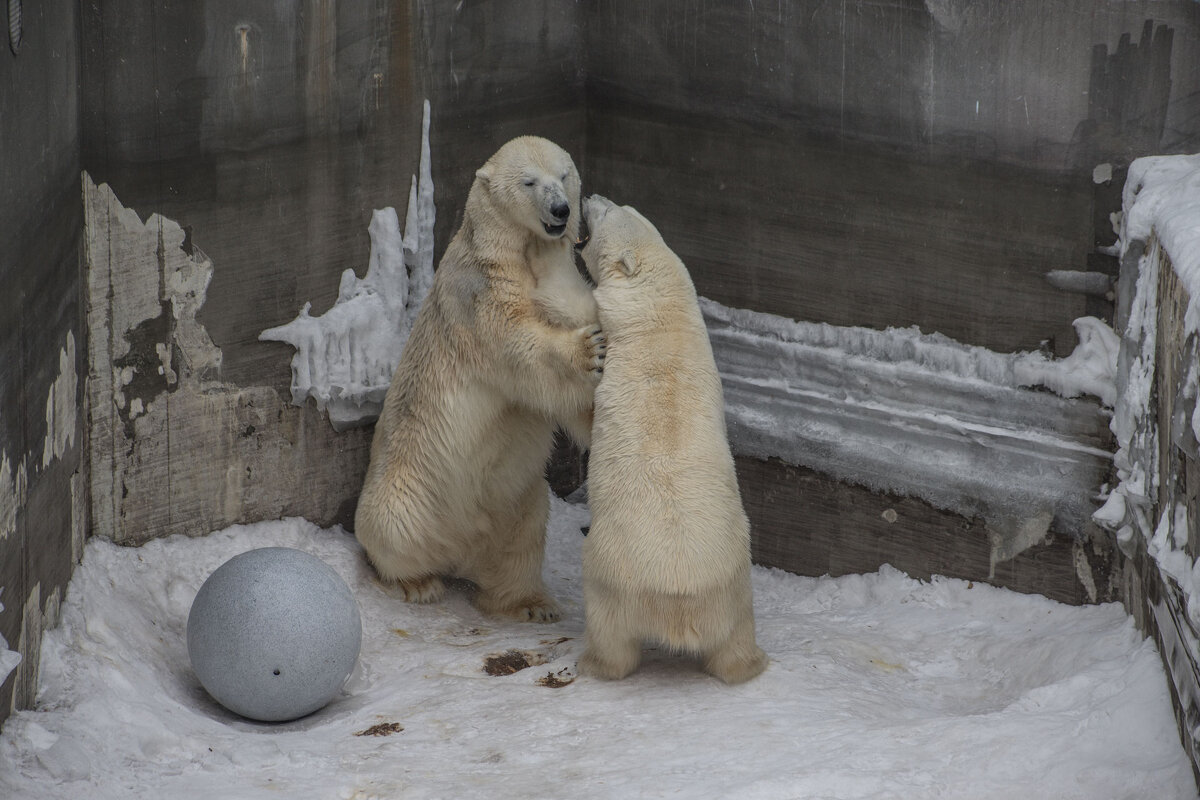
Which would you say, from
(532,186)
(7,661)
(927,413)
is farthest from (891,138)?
(7,661)

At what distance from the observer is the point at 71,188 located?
196 inches

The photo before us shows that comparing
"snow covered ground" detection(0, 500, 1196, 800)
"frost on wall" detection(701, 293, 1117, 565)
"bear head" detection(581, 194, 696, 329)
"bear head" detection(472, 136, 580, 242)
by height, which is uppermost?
"bear head" detection(472, 136, 580, 242)

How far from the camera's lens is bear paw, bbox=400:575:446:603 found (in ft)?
19.9

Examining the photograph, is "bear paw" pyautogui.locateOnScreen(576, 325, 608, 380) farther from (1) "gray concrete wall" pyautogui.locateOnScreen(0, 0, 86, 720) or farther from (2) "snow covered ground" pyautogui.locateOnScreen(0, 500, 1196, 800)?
(1) "gray concrete wall" pyautogui.locateOnScreen(0, 0, 86, 720)

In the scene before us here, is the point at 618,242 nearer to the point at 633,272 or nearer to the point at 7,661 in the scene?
the point at 633,272

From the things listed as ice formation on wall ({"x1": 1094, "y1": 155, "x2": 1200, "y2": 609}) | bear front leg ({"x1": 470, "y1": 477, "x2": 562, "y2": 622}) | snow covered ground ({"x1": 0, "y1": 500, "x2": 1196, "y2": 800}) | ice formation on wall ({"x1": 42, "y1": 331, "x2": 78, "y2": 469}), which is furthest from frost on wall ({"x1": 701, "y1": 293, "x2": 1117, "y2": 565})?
ice formation on wall ({"x1": 42, "y1": 331, "x2": 78, "y2": 469})

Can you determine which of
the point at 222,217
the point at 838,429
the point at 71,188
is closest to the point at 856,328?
the point at 838,429

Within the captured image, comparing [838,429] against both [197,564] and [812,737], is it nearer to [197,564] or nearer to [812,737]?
[812,737]

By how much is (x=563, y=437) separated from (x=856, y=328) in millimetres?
1895

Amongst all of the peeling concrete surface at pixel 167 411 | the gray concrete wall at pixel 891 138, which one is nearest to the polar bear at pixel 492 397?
the peeling concrete surface at pixel 167 411

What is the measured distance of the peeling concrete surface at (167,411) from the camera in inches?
209

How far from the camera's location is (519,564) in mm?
6020

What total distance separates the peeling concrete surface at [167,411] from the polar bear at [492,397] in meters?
0.47

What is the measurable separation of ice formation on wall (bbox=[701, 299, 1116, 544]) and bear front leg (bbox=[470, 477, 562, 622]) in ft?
3.18
